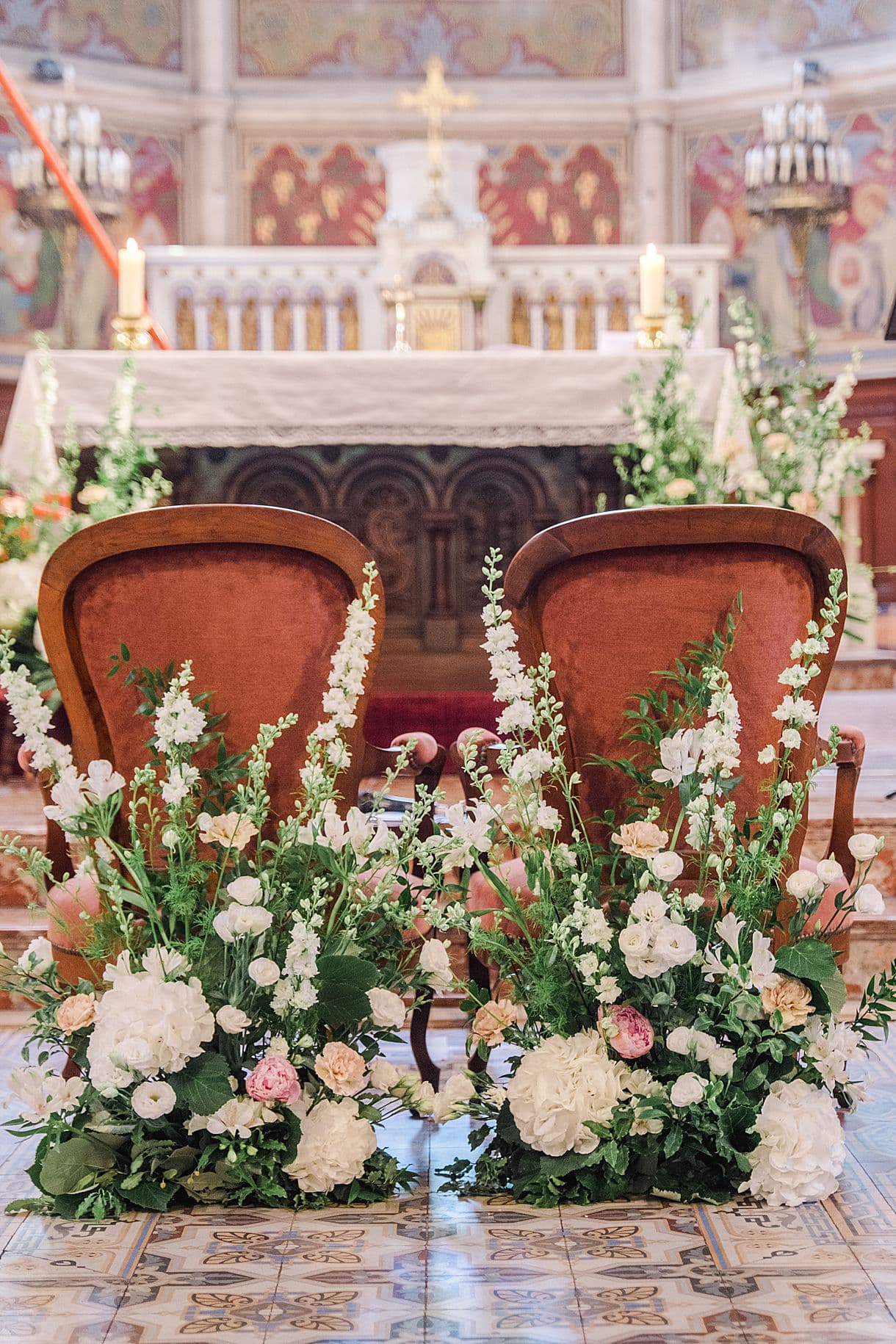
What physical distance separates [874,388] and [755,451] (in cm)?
384

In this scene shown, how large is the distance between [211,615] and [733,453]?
92.0 inches

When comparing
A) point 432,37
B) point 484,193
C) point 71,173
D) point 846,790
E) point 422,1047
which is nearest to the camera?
point 846,790

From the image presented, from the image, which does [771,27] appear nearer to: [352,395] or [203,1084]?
[352,395]

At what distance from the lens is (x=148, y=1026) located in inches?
84.6

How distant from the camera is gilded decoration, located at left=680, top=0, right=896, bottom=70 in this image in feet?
27.8

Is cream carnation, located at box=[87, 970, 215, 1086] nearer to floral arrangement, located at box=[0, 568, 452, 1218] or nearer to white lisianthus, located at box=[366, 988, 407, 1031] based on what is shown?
floral arrangement, located at box=[0, 568, 452, 1218]

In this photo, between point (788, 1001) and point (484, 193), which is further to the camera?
point (484, 193)

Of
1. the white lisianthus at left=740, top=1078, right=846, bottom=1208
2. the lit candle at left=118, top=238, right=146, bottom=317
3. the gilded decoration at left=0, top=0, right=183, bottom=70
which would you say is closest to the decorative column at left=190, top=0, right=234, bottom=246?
the gilded decoration at left=0, top=0, right=183, bottom=70

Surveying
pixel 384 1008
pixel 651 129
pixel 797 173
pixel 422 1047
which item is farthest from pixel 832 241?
pixel 384 1008

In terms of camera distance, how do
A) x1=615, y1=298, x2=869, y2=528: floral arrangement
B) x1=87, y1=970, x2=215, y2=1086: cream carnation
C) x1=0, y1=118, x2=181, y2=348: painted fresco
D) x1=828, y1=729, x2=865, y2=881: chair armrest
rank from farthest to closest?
x1=0, y1=118, x2=181, y2=348: painted fresco
x1=615, y1=298, x2=869, y2=528: floral arrangement
x1=828, y1=729, x2=865, y2=881: chair armrest
x1=87, y1=970, x2=215, y2=1086: cream carnation

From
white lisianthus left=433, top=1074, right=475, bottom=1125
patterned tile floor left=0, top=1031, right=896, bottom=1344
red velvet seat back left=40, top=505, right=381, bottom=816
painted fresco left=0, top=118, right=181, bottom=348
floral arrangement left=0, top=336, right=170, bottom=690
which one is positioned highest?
painted fresco left=0, top=118, right=181, bottom=348

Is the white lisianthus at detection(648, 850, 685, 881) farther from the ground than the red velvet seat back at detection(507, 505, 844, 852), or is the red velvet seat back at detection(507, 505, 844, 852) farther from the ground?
the red velvet seat back at detection(507, 505, 844, 852)

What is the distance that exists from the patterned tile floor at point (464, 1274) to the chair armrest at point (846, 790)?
54cm

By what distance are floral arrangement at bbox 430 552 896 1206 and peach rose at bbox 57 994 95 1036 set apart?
0.51 metres
